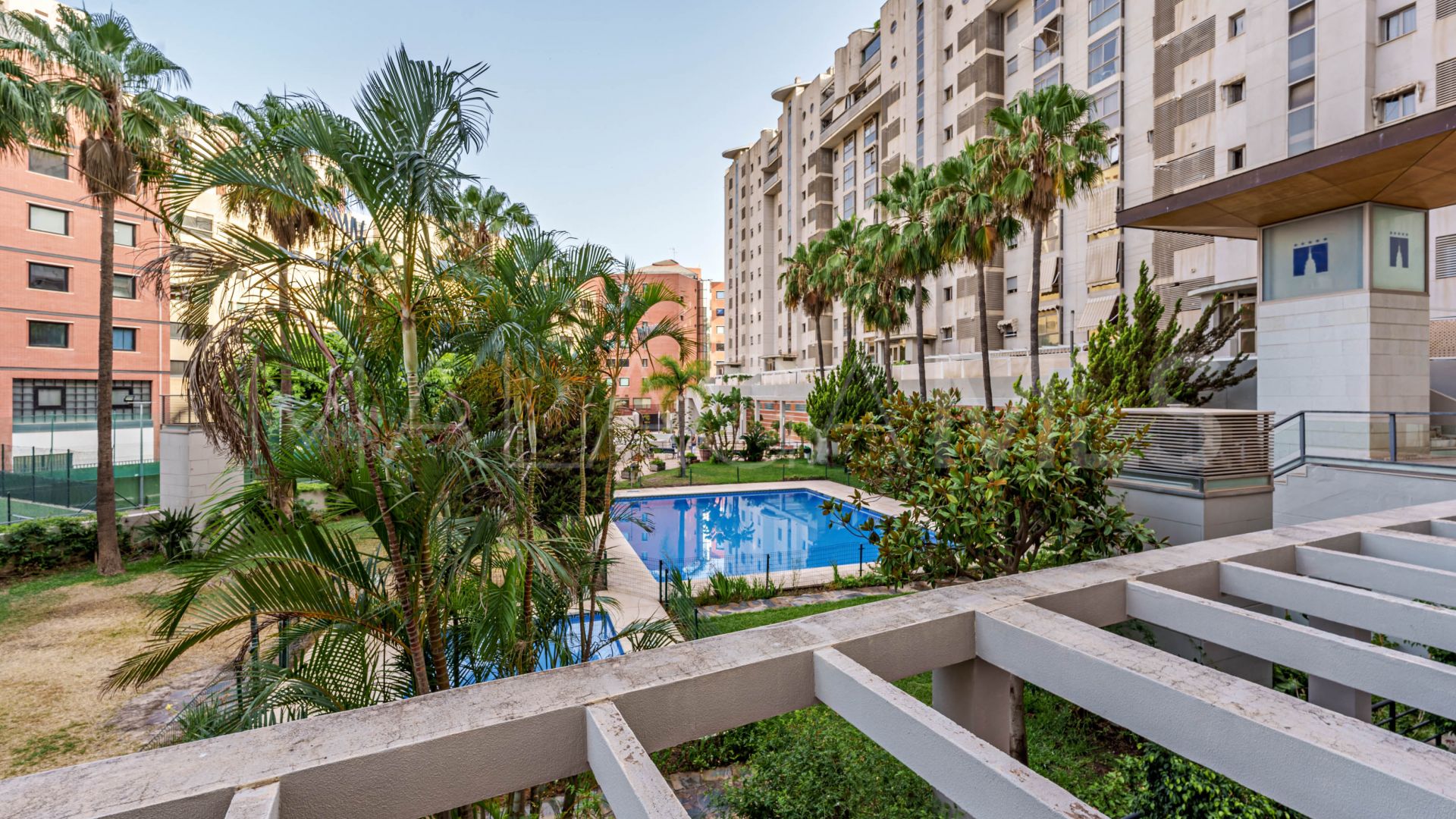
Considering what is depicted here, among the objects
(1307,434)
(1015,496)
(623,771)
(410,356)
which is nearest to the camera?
(623,771)

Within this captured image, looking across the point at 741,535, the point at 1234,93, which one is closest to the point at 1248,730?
the point at 741,535

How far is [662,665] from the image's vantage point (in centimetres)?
235

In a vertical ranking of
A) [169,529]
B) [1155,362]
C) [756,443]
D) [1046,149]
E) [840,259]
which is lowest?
[169,529]

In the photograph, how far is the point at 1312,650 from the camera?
250 cm

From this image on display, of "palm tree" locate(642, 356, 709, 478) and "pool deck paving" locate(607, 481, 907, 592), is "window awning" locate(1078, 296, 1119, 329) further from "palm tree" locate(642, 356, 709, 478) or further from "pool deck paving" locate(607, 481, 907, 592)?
"palm tree" locate(642, 356, 709, 478)

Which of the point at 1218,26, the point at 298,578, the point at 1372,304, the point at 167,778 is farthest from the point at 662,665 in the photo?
the point at 1218,26

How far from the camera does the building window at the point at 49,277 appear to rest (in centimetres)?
2836

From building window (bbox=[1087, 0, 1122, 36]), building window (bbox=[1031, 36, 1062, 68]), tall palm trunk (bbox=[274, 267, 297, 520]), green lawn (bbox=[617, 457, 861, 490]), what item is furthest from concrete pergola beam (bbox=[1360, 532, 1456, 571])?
building window (bbox=[1031, 36, 1062, 68])

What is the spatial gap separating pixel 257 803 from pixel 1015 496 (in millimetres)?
5133

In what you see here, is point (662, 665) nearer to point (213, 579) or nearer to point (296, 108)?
point (213, 579)

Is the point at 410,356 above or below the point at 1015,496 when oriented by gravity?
above

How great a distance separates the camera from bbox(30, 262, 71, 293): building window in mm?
28359

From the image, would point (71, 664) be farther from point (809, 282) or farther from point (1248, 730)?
point (809, 282)

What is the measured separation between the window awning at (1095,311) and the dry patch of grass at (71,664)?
28.4 m
